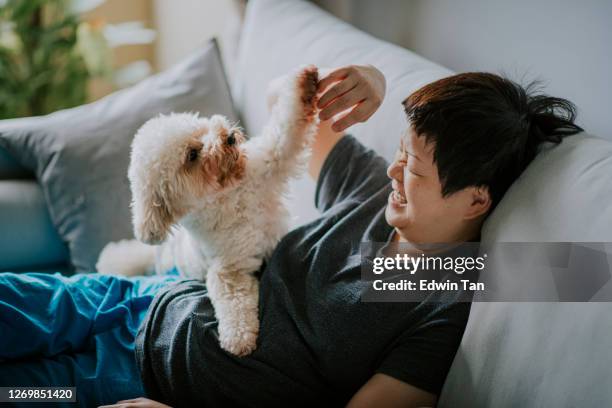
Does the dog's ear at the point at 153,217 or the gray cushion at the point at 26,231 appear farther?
the gray cushion at the point at 26,231

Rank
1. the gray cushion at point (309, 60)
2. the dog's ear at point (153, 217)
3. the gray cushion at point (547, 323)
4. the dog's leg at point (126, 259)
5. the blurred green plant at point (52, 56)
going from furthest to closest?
1. the blurred green plant at point (52, 56)
2. the dog's leg at point (126, 259)
3. the gray cushion at point (309, 60)
4. the dog's ear at point (153, 217)
5. the gray cushion at point (547, 323)

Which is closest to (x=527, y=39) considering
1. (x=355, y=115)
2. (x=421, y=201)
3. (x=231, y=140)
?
(x=355, y=115)

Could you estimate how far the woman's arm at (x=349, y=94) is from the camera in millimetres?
1143

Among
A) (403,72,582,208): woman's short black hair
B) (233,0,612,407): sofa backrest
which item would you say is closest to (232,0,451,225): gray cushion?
(403,72,582,208): woman's short black hair

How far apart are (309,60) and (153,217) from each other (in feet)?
2.12

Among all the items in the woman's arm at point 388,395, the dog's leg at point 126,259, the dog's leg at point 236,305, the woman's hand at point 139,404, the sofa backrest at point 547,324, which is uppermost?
the sofa backrest at point 547,324

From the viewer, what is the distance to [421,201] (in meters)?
0.99

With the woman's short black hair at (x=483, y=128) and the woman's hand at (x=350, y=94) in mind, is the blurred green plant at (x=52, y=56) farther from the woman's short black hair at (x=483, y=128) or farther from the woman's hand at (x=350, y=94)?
the woman's short black hair at (x=483, y=128)

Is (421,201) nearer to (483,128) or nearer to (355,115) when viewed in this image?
(483,128)

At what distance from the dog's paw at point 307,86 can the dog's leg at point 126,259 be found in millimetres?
672

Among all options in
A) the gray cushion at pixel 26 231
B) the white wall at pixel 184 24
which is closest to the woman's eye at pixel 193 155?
the gray cushion at pixel 26 231

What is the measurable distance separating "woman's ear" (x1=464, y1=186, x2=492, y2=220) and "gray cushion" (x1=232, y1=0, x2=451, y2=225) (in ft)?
0.85

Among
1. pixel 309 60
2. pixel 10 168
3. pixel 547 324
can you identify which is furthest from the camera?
pixel 10 168

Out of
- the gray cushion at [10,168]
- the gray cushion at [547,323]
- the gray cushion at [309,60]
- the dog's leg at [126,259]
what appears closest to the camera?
the gray cushion at [547,323]
